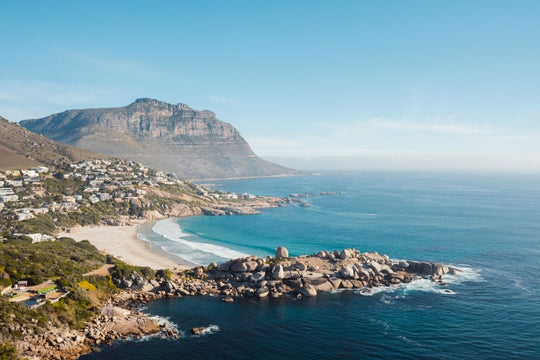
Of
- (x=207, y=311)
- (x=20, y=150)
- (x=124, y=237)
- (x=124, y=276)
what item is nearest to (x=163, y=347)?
(x=207, y=311)

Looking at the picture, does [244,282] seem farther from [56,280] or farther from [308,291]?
[56,280]

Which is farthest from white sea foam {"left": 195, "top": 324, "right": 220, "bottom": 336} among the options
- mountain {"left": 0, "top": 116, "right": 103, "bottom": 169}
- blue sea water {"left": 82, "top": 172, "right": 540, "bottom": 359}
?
mountain {"left": 0, "top": 116, "right": 103, "bottom": 169}

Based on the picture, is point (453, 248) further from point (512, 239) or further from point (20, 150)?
point (20, 150)

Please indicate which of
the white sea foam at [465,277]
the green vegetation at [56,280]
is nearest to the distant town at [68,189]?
the green vegetation at [56,280]

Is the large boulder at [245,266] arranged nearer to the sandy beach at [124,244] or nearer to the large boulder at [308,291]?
the large boulder at [308,291]

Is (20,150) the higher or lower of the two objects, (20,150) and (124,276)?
the higher

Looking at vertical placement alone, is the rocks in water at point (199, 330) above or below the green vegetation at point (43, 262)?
below
